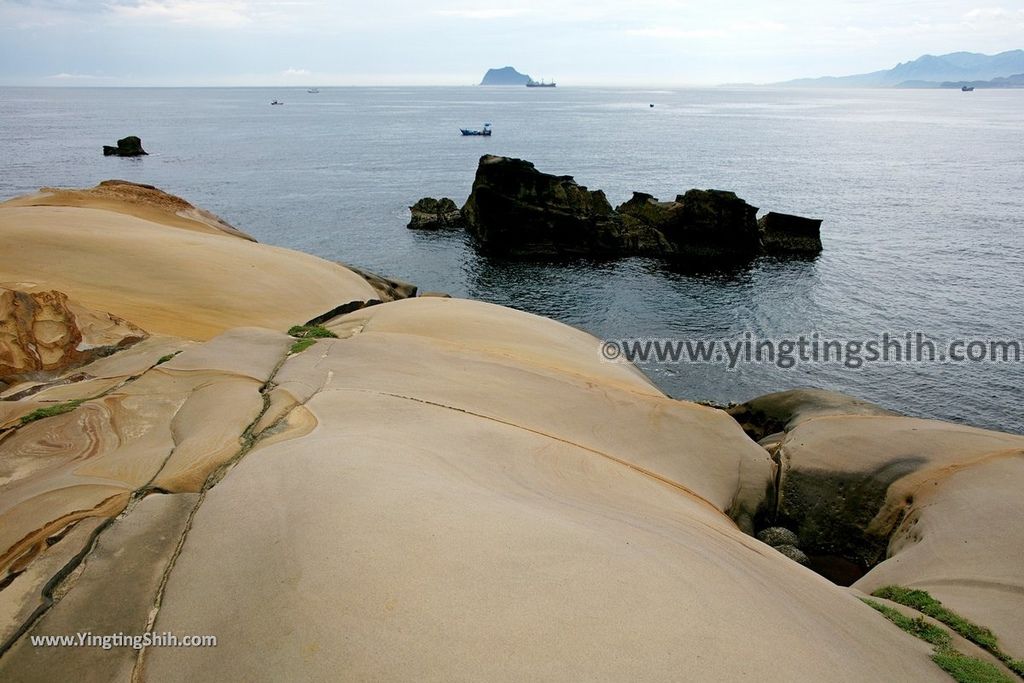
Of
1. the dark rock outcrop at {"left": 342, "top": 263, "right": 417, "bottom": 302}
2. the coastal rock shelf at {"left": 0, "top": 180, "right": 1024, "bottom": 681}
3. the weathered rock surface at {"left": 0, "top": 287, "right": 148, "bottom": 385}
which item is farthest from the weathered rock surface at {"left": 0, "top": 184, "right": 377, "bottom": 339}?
the dark rock outcrop at {"left": 342, "top": 263, "right": 417, "bottom": 302}

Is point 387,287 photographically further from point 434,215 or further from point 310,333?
point 434,215

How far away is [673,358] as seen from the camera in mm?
28391

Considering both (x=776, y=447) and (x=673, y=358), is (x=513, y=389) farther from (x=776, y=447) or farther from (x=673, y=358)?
(x=673, y=358)

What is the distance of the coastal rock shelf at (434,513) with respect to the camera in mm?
6188

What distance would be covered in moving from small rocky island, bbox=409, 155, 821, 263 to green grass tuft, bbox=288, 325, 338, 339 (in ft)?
98.1

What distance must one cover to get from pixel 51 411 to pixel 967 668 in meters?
13.6

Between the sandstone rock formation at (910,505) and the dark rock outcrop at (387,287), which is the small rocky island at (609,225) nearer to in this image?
the dark rock outcrop at (387,287)

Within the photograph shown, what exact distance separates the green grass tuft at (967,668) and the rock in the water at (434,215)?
46.8 meters

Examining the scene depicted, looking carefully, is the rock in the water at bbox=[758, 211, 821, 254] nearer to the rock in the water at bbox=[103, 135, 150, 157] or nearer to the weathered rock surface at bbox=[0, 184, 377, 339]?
the weathered rock surface at bbox=[0, 184, 377, 339]

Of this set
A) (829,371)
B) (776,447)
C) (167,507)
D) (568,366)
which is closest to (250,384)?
(167,507)

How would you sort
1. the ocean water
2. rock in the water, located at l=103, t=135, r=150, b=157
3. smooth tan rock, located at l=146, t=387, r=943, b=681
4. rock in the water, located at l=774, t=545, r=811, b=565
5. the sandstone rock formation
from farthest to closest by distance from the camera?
rock in the water, located at l=103, t=135, r=150, b=157 < the ocean water < rock in the water, located at l=774, t=545, r=811, b=565 < the sandstone rock formation < smooth tan rock, located at l=146, t=387, r=943, b=681

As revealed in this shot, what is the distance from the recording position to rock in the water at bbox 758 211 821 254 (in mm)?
45938

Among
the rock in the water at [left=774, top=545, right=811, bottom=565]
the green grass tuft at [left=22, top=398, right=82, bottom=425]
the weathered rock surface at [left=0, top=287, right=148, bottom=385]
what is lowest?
the rock in the water at [left=774, top=545, right=811, bottom=565]

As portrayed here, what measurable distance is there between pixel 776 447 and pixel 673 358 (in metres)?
12.1
